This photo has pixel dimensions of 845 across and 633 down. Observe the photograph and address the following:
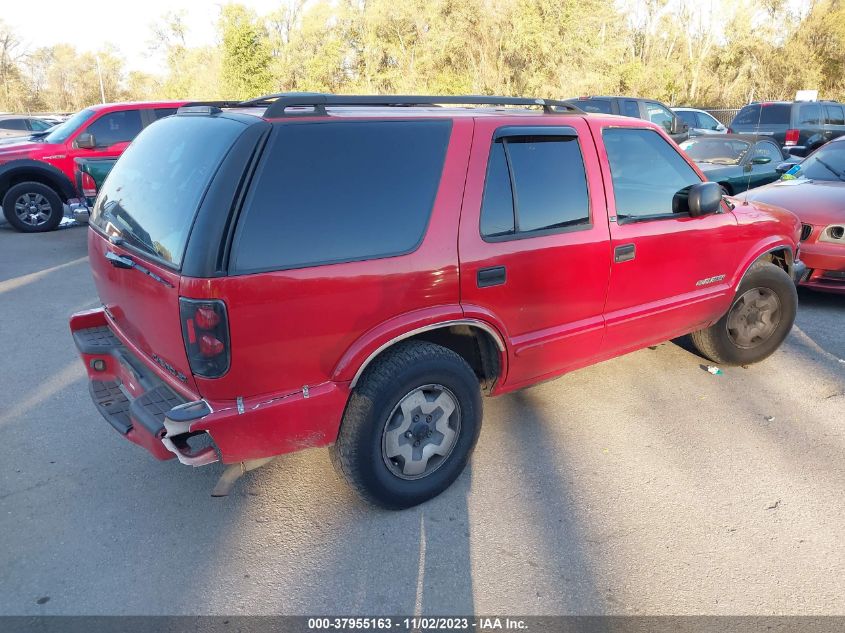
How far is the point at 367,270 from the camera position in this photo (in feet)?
8.59

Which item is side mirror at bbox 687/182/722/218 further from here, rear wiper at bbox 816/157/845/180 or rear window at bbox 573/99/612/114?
rear window at bbox 573/99/612/114

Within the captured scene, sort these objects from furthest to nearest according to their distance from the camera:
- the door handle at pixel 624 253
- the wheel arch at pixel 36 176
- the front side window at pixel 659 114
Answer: the front side window at pixel 659 114 < the wheel arch at pixel 36 176 < the door handle at pixel 624 253

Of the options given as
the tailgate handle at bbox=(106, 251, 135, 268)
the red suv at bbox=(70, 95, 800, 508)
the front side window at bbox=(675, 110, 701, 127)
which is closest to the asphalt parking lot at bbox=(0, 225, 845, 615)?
the red suv at bbox=(70, 95, 800, 508)

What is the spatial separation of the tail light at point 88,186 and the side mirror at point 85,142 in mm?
2583

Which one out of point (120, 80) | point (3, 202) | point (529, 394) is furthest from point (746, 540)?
point (120, 80)

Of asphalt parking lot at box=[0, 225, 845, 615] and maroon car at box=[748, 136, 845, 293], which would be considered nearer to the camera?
asphalt parking lot at box=[0, 225, 845, 615]

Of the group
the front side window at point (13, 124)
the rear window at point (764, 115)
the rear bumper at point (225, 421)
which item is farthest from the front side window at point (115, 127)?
the rear window at point (764, 115)

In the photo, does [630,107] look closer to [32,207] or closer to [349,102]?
[32,207]

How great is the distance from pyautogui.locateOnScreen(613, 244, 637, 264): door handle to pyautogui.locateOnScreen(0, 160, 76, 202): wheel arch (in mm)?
9178

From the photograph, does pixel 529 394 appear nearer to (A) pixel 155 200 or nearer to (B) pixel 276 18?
(A) pixel 155 200

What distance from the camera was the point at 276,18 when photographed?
3203 centimetres

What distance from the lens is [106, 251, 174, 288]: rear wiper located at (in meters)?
2.52

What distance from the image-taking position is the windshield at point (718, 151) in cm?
970

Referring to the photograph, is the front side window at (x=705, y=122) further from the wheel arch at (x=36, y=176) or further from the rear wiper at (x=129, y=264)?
the rear wiper at (x=129, y=264)
